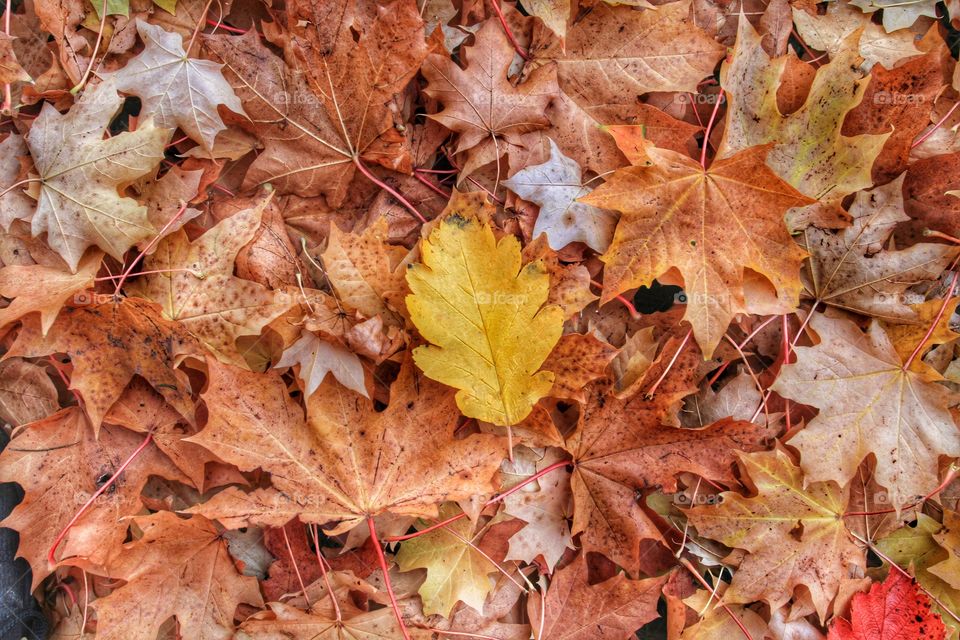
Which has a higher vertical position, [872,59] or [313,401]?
[872,59]

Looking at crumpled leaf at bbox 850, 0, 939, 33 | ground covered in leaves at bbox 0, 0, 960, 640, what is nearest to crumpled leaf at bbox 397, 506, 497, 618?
ground covered in leaves at bbox 0, 0, 960, 640

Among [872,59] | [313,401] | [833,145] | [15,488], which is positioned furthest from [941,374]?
[15,488]

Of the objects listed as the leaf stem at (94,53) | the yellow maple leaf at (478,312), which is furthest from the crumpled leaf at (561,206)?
the leaf stem at (94,53)

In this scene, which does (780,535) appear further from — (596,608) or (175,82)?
(175,82)

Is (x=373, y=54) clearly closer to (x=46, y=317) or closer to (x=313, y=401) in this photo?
(x=313, y=401)

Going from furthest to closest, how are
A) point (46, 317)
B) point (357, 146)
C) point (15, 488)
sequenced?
1. point (15, 488)
2. point (357, 146)
3. point (46, 317)

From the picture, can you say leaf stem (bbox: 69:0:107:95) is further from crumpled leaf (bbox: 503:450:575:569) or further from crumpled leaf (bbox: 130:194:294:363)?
crumpled leaf (bbox: 503:450:575:569)
